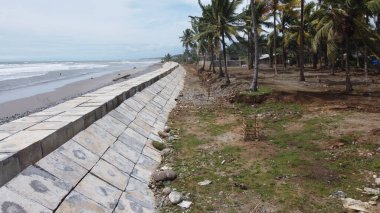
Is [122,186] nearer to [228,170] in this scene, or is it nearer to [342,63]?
[228,170]

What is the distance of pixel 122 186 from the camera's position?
356 inches

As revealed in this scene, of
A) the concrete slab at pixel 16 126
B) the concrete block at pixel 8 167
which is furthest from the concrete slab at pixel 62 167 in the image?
the concrete slab at pixel 16 126

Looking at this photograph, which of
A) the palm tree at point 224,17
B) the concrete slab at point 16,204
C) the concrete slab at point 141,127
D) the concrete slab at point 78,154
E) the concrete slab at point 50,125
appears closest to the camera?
the concrete slab at point 16,204

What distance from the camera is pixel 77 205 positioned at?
737 centimetres

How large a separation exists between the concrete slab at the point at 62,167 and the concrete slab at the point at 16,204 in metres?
1.22

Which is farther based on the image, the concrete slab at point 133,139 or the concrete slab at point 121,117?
the concrete slab at point 121,117

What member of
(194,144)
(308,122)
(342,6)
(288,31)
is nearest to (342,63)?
(288,31)

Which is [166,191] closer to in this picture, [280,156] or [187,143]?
[280,156]

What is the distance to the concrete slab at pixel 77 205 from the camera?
713 cm

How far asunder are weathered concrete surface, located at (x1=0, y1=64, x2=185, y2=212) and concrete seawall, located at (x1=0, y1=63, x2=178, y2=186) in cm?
14

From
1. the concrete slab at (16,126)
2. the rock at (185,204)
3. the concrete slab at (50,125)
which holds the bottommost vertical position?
the rock at (185,204)

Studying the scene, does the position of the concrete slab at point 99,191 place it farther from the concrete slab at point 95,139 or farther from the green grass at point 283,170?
the concrete slab at point 95,139

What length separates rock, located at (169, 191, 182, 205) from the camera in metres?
8.60

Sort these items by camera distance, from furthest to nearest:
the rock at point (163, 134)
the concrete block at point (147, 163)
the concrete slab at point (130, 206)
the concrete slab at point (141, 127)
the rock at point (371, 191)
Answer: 1. the rock at point (163, 134)
2. the concrete slab at point (141, 127)
3. the concrete block at point (147, 163)
4. the rock at point (371, 191)
5. the concrete slab at point (130, 206)
